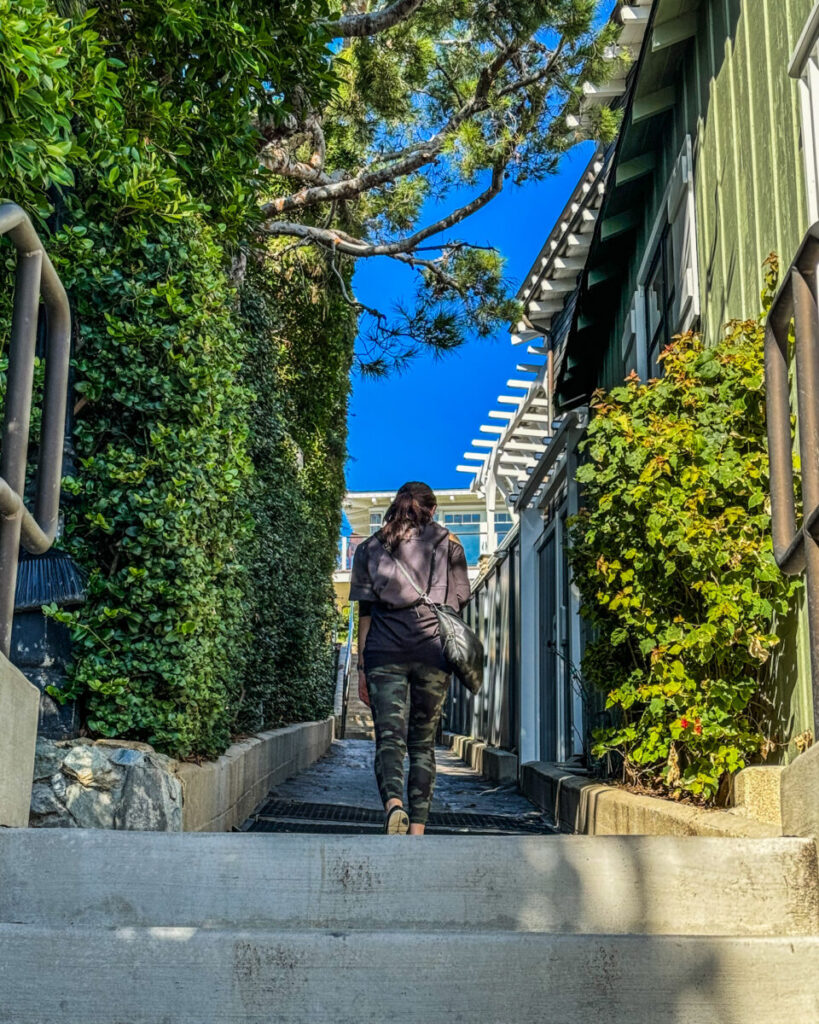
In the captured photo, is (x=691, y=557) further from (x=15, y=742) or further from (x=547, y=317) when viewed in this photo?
(x=547, y=317)

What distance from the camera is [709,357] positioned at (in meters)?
4.54

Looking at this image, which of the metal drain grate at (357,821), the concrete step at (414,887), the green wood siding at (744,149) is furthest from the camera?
the metal drain grate at (357,821)

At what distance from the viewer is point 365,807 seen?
295 inches

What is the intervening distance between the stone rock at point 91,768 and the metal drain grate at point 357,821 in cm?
202

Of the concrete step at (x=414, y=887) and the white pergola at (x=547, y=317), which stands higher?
the white pergola at (x=547, y=317)

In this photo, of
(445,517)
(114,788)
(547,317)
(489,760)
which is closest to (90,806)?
(114,788)

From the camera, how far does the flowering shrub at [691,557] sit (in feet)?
13.3

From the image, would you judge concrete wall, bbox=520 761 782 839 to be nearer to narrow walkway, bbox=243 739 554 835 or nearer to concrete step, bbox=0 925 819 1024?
narrow walkway, bbox=243 739 554 835

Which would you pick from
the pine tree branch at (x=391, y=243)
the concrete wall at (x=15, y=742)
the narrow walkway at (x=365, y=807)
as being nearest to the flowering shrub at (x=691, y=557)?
the narrow walkway at (x=365, y=807)

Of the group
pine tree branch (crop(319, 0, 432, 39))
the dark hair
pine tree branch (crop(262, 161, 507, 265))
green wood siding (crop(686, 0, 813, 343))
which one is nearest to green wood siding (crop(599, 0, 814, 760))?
green wood siding (crop(686, 0, 813, 343))

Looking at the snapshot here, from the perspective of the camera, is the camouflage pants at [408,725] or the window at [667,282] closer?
the camouflage pants at [408,725]

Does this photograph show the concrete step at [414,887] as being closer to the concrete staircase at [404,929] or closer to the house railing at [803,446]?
the concrete staircase at [404,929]

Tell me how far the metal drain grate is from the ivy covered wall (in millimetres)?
838

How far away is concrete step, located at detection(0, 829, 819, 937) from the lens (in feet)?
9.19
